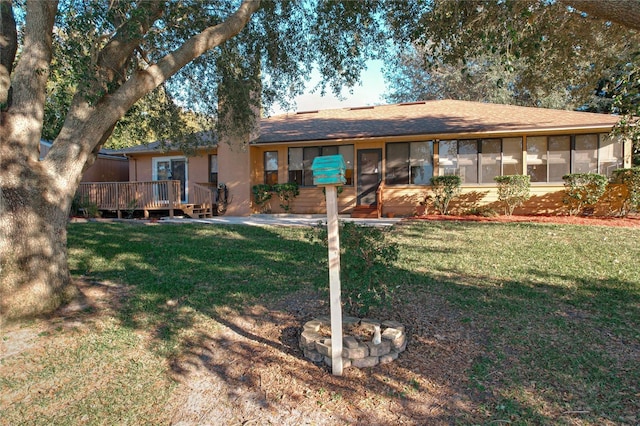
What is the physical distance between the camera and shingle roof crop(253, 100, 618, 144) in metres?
12.8

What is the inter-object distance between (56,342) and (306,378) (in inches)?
99.9

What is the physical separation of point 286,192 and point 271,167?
4.73 feet

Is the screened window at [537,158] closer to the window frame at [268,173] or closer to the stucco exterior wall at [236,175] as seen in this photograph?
the window frame at [268,173]

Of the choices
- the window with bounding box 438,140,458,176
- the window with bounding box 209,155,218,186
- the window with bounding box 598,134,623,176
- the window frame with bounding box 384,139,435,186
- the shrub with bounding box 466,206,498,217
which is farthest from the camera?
the window with bounding box 209,155,218,186

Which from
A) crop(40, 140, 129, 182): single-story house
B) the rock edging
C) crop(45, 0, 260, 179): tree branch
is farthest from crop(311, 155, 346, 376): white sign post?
crop(40, 140, 129, 182): single-story house

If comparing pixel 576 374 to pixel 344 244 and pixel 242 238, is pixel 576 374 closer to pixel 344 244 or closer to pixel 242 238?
pixel 344 244

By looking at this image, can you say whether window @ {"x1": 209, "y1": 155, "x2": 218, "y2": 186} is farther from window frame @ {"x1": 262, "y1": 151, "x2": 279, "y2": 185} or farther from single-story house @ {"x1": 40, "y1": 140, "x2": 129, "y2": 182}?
single-story house @ {"x1": 40, "y1": 140, "x2": 129, "y2": 182}

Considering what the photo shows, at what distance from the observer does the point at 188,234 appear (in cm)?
1011

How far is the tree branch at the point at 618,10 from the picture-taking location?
3.39m

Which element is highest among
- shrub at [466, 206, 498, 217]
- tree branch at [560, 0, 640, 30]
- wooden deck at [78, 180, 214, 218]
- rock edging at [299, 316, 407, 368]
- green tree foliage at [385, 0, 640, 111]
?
green tree foliage at [385, 0, 640, 111]

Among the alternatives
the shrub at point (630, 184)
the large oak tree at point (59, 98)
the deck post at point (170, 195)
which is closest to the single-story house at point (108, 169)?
the deck post at point (170, 195)

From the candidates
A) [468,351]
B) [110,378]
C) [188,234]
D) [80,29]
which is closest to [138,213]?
[188,234]

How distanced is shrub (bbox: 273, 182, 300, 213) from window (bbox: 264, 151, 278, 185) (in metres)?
0.78

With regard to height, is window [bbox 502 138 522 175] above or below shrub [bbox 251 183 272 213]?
above
